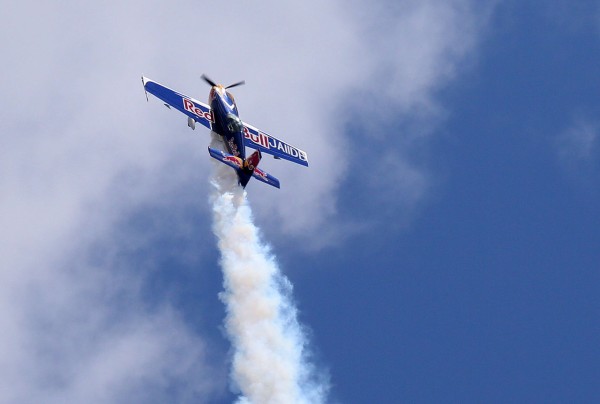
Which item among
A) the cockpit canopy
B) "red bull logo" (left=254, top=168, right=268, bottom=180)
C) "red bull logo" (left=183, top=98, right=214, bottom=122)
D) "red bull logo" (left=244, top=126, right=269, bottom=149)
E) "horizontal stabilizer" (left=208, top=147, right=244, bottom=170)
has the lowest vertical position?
"horizontal stabilizer" (left=208, top=147, right=244, bottom=170)

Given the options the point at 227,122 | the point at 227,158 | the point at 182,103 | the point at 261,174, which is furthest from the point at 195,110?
the point at 261,174

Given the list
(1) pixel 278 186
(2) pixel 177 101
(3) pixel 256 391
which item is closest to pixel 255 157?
Answer: (1) pixel 278 186

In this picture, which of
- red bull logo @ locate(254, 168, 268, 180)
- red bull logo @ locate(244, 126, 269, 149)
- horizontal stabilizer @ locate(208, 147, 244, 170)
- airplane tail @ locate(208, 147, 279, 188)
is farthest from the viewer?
red bull logo @ locate(244, 126, 269, 149)

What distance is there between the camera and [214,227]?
80375 millimetres

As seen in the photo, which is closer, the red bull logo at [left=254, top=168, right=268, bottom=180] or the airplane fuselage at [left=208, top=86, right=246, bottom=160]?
the red bull logo at [left=254, top=168, right=268, bottom=180]

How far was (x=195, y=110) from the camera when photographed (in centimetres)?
8538

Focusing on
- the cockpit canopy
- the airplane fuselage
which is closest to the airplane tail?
the airplane fuselage

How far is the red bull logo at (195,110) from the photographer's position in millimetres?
85000

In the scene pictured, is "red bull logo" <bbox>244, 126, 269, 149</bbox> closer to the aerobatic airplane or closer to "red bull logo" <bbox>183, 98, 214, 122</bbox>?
the aerobatic airplane

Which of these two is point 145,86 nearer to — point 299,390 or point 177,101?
point 177,101

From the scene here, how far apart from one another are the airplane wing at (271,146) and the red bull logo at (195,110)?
2.82 m

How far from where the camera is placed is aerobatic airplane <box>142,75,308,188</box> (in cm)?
8038

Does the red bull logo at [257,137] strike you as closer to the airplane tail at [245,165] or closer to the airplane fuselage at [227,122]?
the airplane fuselage at [227,122]

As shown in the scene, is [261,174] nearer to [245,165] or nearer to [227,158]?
[245,165]
